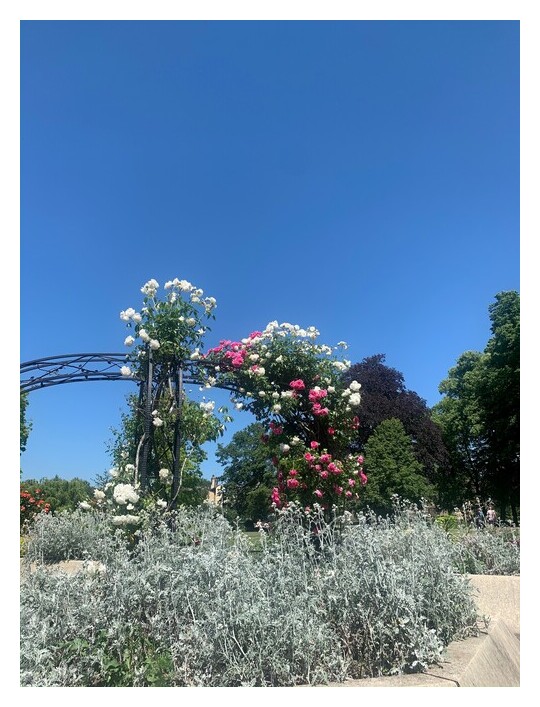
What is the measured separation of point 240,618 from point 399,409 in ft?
50.1

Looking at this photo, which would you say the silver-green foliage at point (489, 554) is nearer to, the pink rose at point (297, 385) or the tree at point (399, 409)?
the pink rose at point (297, 385)

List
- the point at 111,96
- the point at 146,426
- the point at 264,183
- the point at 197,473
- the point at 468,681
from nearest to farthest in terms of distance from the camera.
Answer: the point at 468,681 → the point at 111,96 → the point at 146,426 → the point at 264,183 → the point at 197,473

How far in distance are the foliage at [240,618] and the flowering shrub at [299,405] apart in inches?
92.6

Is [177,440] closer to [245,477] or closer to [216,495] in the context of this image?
[216,495]

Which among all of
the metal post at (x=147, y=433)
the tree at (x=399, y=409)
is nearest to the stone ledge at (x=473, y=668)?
the metal post at (x=147, y=433)

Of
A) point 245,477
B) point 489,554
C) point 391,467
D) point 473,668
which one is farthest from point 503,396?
point 245,477

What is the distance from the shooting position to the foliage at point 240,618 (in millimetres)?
2311

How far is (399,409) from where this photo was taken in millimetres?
16953

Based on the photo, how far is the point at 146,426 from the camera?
14.9ft

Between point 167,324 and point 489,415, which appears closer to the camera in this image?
point 167,324

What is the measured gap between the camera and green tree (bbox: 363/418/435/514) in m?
15.8
